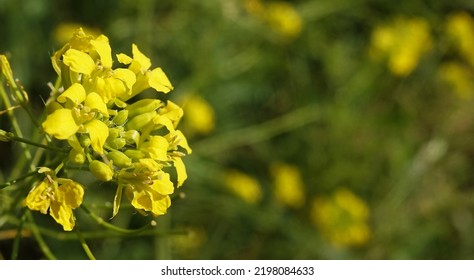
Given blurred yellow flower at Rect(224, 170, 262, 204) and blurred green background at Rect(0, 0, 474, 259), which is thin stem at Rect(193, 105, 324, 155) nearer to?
blurred green background at Rect(0, 0, 474, 259)

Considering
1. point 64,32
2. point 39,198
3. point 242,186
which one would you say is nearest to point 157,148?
point 39,198

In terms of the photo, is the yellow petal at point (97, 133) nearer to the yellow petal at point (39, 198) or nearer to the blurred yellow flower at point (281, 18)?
the yellow petal at point (39, 198)

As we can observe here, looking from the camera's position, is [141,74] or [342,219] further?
[342,219]

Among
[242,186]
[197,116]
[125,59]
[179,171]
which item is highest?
[197,116]

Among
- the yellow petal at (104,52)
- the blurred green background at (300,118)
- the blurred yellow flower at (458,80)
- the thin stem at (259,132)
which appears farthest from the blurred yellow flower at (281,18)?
the yellow petal at (104,52)

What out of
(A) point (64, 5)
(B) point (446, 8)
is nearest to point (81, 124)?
(A) point (64, 5)

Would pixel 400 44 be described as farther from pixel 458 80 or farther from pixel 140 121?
pixel 140 121
